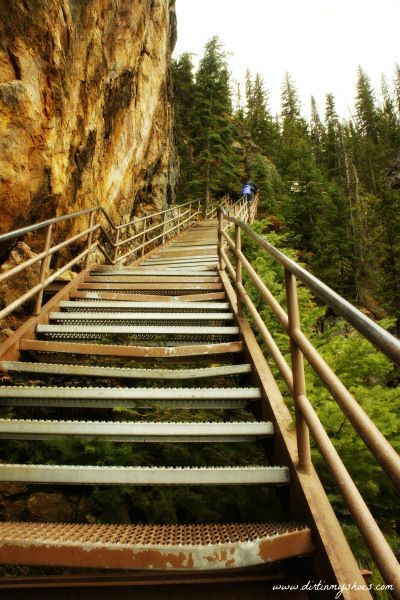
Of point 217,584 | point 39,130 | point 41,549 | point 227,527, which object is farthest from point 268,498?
point 39,130

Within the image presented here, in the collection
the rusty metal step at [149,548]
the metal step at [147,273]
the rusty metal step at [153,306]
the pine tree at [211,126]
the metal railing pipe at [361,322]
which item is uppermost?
the pine tree at [211,126]

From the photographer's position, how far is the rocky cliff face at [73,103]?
14.9 feet

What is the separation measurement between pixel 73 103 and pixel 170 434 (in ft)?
20.0

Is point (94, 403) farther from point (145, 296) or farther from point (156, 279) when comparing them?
point (156, 279)

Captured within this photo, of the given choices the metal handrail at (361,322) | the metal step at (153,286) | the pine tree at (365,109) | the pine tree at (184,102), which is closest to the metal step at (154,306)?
the metal step at (153,286)

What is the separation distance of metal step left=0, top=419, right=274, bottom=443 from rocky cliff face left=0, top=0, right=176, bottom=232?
3.38 metres

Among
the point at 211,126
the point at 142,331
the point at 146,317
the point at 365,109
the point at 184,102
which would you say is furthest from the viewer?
the point at 365,109

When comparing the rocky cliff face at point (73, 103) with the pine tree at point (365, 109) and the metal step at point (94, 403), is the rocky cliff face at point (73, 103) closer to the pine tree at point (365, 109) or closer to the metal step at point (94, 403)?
the metal step at point (94, 403)

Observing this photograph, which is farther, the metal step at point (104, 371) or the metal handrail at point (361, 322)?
the metal step at point (104, 371)

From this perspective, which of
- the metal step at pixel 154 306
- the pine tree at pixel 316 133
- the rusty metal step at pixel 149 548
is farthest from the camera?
the pine tree at pixel 316 133

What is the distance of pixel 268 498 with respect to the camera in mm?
2262

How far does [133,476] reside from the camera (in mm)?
1854

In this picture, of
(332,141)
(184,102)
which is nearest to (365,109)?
(332,141)

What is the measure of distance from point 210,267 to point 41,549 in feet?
18.3
